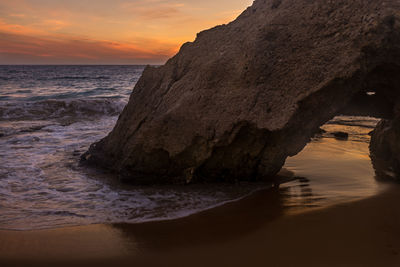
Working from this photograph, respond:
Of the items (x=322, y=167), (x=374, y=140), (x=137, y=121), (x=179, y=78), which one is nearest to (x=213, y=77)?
(x=179, y=78)

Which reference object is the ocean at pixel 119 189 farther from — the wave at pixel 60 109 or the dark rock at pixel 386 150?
the wave at pixel 60 109

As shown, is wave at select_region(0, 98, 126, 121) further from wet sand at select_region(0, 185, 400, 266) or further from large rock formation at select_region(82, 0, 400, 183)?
wet sand at select_region(0, 185, 400, 266)

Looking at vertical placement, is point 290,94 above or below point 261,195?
above

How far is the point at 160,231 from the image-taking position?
11.9 feet

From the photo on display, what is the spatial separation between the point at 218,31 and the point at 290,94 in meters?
1.80

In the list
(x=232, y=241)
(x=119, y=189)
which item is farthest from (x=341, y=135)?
(x=232, y=241)

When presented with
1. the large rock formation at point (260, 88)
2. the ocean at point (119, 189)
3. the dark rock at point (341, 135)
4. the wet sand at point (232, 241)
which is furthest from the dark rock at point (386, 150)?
the dark rock at point (341, 135)

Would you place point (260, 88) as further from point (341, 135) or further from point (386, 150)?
point (341, 135)

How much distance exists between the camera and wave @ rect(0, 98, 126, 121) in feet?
48.6

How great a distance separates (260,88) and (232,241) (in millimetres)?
1931

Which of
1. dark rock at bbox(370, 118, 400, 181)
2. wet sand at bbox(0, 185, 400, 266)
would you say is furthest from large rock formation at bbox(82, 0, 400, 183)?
wet sand at bbox(0, 185, 400, 266)

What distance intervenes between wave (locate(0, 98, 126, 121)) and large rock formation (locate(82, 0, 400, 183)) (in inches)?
421

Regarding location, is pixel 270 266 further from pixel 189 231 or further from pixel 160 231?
pixel 160 231

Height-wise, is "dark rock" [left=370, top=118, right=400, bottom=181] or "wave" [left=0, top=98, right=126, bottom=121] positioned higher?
"dark rock" [left=370, top=118, right=400, bottom=181]
